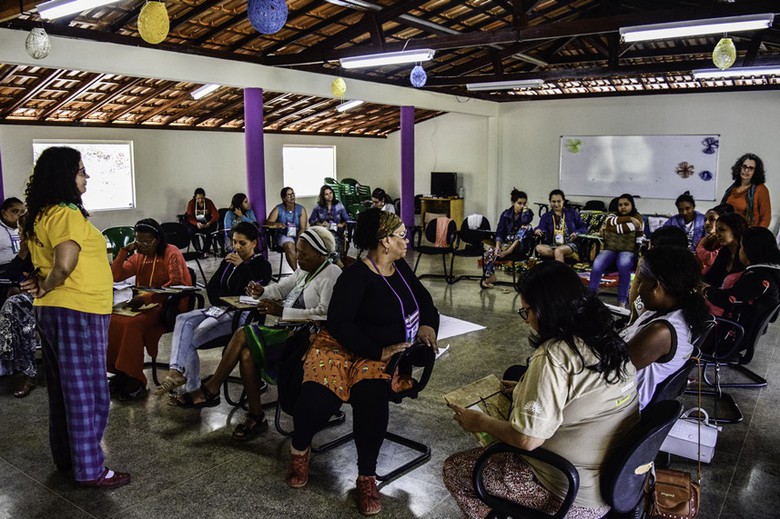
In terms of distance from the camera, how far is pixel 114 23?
692cm

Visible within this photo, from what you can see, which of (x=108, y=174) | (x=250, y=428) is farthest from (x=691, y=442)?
(x=108, y=174)

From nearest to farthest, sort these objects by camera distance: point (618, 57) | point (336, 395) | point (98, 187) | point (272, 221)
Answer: point (336, 395) → point (272, 221) → point (618, 57) → point (98, 187)

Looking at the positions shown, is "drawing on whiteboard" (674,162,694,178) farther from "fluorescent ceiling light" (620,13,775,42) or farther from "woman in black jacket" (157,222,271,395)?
"woman in black jacket" (157,222,271,395)

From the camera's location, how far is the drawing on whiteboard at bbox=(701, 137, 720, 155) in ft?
38.3

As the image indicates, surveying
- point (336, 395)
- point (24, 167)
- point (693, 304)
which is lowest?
point (336, 395)

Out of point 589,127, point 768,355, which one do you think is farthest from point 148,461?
point 589,127

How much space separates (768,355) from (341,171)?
40.8 ft

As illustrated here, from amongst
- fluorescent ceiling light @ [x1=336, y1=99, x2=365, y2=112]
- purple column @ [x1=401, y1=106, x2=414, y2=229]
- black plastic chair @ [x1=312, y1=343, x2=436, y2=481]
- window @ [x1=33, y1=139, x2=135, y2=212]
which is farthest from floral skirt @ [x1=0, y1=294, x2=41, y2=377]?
fluorescent ceiling light @ [x1=336, y1=99, x2=365, y2=112]

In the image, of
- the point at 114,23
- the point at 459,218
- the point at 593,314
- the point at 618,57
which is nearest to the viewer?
the point at 593,314

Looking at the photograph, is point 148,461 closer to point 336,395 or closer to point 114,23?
point 336,395

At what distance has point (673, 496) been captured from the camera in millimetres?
2324

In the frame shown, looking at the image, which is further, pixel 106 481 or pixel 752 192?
pixel 752 192

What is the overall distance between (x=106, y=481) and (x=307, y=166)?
515 inches

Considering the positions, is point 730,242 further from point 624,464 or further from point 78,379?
point 78,379
